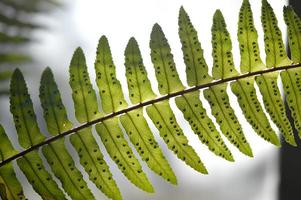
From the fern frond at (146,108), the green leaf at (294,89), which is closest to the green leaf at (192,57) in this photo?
the fern frond at (146,108)

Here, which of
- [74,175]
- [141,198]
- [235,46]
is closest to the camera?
[74,175]

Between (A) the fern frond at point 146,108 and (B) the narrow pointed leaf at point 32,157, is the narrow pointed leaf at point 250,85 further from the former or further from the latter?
(B) the narrow pointed leaf at point 32,157

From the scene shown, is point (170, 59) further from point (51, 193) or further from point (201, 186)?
point (201, 186)

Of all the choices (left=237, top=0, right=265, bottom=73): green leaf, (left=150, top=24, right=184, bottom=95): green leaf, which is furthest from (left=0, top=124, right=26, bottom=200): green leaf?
(left=237, top=0, right=265, bottom=73): green leaf

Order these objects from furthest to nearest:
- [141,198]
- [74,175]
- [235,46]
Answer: [235,46] < [141,198] < [74,175]

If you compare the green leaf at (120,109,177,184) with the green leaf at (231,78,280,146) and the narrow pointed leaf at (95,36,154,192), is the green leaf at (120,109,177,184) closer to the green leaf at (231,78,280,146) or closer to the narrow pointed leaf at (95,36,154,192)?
the narrow pointed leaf at (95,36,154,192)

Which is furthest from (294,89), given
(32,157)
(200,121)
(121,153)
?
(32,157)

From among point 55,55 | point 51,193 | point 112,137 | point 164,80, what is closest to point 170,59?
point 164,80

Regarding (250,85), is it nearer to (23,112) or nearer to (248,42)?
(248,42)
